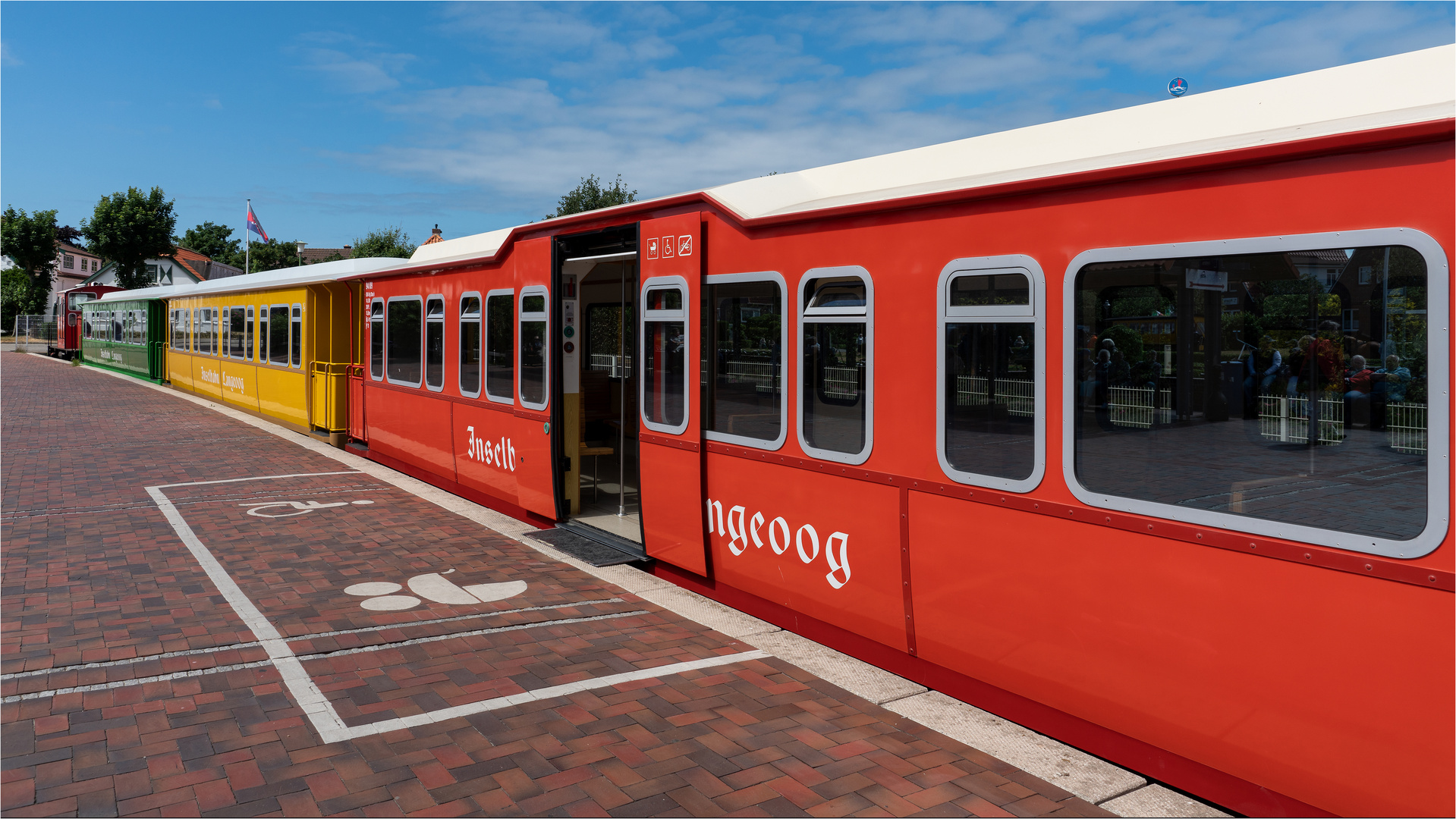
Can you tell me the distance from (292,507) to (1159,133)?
888cm

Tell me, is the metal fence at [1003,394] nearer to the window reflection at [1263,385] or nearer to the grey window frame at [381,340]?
the window reflection at [1263,385]

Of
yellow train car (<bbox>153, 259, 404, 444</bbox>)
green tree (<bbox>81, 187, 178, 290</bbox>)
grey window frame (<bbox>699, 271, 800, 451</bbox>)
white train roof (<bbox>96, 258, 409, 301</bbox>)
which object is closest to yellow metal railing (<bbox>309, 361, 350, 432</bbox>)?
yellow train car (<bbox>153, 259, 404, 444</bbox>)

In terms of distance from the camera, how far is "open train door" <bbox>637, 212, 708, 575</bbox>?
658cm

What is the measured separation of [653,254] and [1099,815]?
4.64 m

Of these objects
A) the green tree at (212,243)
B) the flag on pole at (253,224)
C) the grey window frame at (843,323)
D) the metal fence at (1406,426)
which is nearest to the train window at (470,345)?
the grey window frame at (843,323)

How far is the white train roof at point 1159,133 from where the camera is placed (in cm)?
340

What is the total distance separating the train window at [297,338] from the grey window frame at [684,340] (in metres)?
10.7

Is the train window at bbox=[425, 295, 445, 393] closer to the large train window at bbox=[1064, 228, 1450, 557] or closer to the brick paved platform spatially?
the brick paved platform

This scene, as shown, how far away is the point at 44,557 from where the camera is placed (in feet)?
24.9

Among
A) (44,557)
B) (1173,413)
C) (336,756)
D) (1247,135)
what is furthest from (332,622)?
(1247,135)

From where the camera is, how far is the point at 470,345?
1020cm

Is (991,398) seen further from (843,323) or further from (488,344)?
(488,344)

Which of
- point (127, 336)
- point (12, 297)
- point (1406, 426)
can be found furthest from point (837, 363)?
point (12, 297)

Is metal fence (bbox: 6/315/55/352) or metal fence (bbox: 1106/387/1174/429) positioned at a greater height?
metal fence (bbox: 6/315/55/352)
